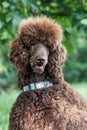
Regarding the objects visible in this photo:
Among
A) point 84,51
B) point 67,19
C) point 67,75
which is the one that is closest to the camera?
point 67,19

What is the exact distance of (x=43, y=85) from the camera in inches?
184

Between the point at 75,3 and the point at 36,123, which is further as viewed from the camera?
the point at 75,3

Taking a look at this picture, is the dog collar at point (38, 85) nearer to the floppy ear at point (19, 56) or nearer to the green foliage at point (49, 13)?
the floppy ear at point (19, 56)

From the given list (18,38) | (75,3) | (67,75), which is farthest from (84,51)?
(18,38)

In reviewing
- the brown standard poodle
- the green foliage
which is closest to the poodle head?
the brown standard poodle

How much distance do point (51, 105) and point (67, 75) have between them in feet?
78.0

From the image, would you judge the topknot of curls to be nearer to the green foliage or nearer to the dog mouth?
the dog mouth

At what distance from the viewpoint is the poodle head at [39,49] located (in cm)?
465

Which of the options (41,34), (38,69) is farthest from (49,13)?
(38,69)

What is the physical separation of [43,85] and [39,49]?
0.97ft

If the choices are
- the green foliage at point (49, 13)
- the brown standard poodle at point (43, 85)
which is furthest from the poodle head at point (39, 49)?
the green foliage at point (49, 13)

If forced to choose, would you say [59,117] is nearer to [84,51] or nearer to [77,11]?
[77,11]

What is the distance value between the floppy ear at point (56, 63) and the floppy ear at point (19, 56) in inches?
7.7

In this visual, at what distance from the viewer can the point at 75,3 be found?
840 centimetres
